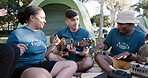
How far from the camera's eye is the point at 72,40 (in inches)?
92.9

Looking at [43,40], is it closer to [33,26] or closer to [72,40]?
[33,26]

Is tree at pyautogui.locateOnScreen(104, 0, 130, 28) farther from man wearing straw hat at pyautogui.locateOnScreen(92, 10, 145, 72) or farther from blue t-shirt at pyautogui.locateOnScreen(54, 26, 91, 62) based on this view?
man wearing straw hat at pyautogui.locateOnScreen(92, 10, 145, 72)

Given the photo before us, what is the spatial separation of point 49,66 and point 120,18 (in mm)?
1032

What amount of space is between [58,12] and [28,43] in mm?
3602

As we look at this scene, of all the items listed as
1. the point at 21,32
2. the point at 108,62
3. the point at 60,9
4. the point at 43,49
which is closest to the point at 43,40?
the point at 43,49

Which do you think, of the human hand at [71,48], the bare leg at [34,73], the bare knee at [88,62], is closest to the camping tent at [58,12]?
the human hand at [71,48]

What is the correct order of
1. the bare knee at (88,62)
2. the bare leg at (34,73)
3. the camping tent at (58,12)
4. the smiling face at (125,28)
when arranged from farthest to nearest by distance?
the camping tent at (58,12) < the bare knee at (88,62) < the smiling face at (125,28) < the bare leg at (34,73)

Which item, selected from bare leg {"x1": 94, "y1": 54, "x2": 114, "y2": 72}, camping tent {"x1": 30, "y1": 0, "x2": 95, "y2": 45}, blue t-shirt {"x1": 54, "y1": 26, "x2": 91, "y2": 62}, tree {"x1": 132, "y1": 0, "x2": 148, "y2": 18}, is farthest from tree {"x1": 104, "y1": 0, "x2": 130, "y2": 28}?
bare leg {"x1": 94, "y1": 54, "x2": 114, "y2": 72}

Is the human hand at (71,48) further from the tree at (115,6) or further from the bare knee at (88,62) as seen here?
the tree at (115,6)

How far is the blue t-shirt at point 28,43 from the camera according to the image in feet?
5.11

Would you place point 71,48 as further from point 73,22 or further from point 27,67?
point 27,67

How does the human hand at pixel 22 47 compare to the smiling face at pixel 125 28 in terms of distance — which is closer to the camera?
the human hand at pixel 22 47

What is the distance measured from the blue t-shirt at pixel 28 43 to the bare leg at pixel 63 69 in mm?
181

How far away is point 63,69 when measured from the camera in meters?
1.60
